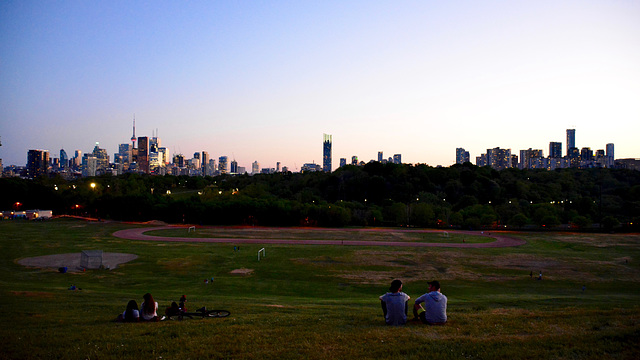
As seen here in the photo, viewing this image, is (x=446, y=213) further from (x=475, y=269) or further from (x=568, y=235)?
(x=475, y=269)

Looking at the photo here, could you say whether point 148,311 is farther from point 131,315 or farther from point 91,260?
point 91,260

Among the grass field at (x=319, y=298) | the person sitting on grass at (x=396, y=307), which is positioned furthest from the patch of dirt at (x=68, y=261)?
the person sitting on grass at (x=396, y=307)

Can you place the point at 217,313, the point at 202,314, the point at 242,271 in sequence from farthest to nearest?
the point at 242,271 < the point at 217,313 < the point at 202,314

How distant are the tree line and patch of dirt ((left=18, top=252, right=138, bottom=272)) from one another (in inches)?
1617

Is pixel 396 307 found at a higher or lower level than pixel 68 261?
higher

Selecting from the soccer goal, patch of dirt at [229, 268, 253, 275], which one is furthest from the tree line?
patch of dirt at [229, 268, 253, 275]

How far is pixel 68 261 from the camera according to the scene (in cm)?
3862

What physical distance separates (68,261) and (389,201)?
76022mm

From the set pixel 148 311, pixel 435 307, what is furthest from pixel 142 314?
pixel 435 307

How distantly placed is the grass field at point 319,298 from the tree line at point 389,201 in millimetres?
11809

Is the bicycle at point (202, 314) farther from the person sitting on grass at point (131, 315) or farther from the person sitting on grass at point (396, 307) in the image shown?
the person sitting on grass at point (396, 307)

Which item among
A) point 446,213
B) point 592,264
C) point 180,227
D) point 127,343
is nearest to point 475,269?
point 592,264

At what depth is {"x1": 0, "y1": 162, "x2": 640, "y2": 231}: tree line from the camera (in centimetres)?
8294

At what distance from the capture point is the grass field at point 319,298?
9.55 meters
